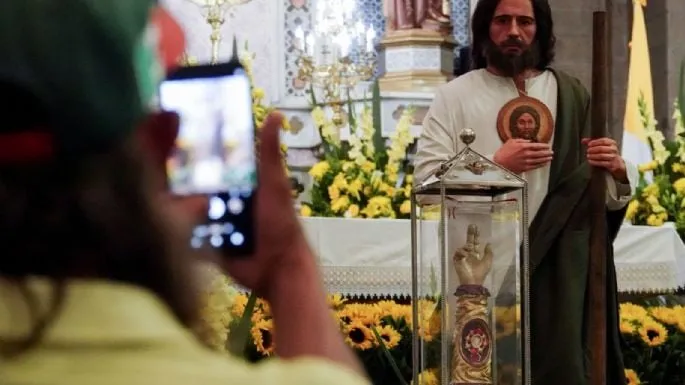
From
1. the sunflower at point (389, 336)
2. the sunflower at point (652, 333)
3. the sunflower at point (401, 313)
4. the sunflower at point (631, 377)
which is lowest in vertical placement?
the sunflower at point (631, 377)

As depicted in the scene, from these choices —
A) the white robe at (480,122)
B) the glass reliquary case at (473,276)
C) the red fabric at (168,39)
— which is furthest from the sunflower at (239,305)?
the red fabric at (168,39)

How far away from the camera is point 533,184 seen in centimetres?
320

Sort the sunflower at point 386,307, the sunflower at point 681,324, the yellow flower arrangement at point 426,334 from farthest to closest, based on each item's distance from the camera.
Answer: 1. the sunflower at point 681,324
2. the sunflower at point 386,307
3. the yellow flower arrangement at point 426,334

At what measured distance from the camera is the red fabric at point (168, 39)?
74cm

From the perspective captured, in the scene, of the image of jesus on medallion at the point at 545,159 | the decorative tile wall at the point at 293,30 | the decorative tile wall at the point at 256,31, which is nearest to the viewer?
the image of jesus on medallion at the point at 545,159

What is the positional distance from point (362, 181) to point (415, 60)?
12.0 feet

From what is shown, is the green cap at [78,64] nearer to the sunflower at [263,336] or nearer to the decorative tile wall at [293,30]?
the sunflower at [263,336]

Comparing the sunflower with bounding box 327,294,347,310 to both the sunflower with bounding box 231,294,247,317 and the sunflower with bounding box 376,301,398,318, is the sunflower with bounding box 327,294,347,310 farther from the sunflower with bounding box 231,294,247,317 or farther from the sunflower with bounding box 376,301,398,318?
the sunflower with bounding box 231,294,247,317

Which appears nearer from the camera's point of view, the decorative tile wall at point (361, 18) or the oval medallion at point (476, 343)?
the oval medallion at point (476, 343)

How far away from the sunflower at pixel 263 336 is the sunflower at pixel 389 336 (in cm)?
30

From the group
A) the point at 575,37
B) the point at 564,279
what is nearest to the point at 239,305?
the point at 564,279

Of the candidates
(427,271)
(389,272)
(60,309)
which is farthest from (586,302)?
(60,309)

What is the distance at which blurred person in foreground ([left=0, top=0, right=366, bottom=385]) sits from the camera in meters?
0.65

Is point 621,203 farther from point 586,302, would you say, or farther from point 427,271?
point 427,271
